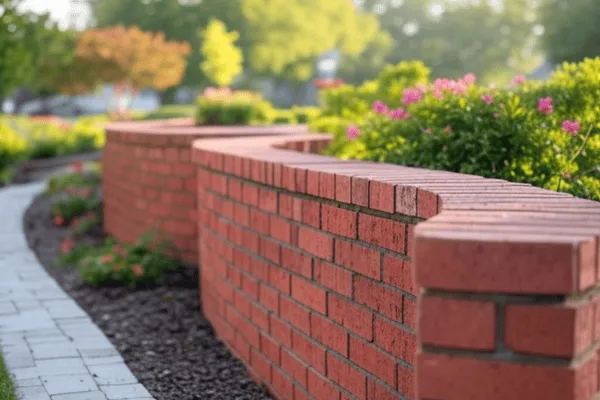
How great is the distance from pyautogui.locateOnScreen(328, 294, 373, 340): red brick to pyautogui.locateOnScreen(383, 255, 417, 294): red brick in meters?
0.22

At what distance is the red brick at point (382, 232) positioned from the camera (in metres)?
3.11

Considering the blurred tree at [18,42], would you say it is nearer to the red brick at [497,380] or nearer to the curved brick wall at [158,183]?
the curved brick wall at [158,183]

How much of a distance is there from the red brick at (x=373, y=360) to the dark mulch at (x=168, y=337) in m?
1.13

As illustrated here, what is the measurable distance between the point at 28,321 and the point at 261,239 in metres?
1.85

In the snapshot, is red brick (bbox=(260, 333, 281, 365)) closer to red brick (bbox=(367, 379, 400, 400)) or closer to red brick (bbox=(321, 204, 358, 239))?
red brick (bbox=(321, 204, 358, 239))

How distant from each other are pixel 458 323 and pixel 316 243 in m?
1.79

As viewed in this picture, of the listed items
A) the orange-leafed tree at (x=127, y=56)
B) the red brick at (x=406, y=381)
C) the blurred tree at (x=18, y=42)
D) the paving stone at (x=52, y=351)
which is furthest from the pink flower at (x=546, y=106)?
the orange-leafed tree at (x=127, y=56)

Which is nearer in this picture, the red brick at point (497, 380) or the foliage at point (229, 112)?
the red brick at point (497, 380)

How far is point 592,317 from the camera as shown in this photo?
2.10 m

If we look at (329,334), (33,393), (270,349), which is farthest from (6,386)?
(329,334)

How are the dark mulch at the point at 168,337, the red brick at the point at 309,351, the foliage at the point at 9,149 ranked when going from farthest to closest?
the foliage at the point at 9,149 < the dark mulch at the point at 168,337 < the red brick at the point at 309,351

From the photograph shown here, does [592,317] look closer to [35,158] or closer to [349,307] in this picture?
[349,307]

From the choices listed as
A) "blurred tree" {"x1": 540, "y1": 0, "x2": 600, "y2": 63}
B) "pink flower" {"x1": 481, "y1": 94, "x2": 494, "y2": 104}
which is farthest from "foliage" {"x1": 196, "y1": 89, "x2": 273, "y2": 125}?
"blurred tree" {"x1": 540, "y1": 0, "x2": 600, "y2": 63}

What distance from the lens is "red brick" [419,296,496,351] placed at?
2029 mm
